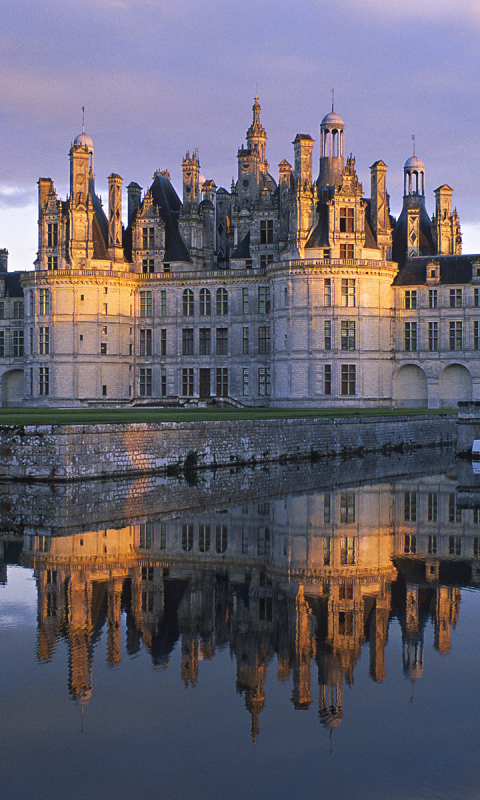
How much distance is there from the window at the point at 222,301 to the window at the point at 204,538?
4528cm

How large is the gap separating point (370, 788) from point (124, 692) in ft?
9.54

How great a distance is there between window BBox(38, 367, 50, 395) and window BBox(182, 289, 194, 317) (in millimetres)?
10007

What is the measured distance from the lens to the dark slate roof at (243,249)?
63875 mm

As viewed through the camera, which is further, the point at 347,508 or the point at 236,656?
the point at 347,508

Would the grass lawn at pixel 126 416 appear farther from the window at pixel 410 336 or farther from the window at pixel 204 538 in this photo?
the window at pixel 410 336

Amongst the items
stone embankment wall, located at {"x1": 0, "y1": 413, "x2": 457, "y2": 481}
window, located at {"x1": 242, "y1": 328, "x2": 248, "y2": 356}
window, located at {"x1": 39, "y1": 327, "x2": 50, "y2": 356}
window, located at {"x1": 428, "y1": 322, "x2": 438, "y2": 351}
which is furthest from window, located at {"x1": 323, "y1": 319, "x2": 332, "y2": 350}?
window, located at {"x1": 39, "y1": 327, "x2": 50, "y2": 356}

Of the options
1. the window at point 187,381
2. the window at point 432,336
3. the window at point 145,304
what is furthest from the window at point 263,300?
the window at point 432,336

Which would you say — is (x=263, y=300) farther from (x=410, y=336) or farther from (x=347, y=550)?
(x=347, y=550)

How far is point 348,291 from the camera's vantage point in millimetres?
58094

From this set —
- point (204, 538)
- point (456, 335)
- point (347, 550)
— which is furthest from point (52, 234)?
point (347, 550)

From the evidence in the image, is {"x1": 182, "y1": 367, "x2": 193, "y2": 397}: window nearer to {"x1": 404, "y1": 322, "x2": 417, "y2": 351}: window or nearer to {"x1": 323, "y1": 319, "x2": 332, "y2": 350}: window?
{"x1": 323, "y1": 319, "x2": 332, "y2": 350}: window

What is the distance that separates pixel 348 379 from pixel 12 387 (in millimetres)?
27739

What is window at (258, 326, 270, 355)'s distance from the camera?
206ft

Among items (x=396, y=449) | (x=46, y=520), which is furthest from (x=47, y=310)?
(x=46, y=520)
